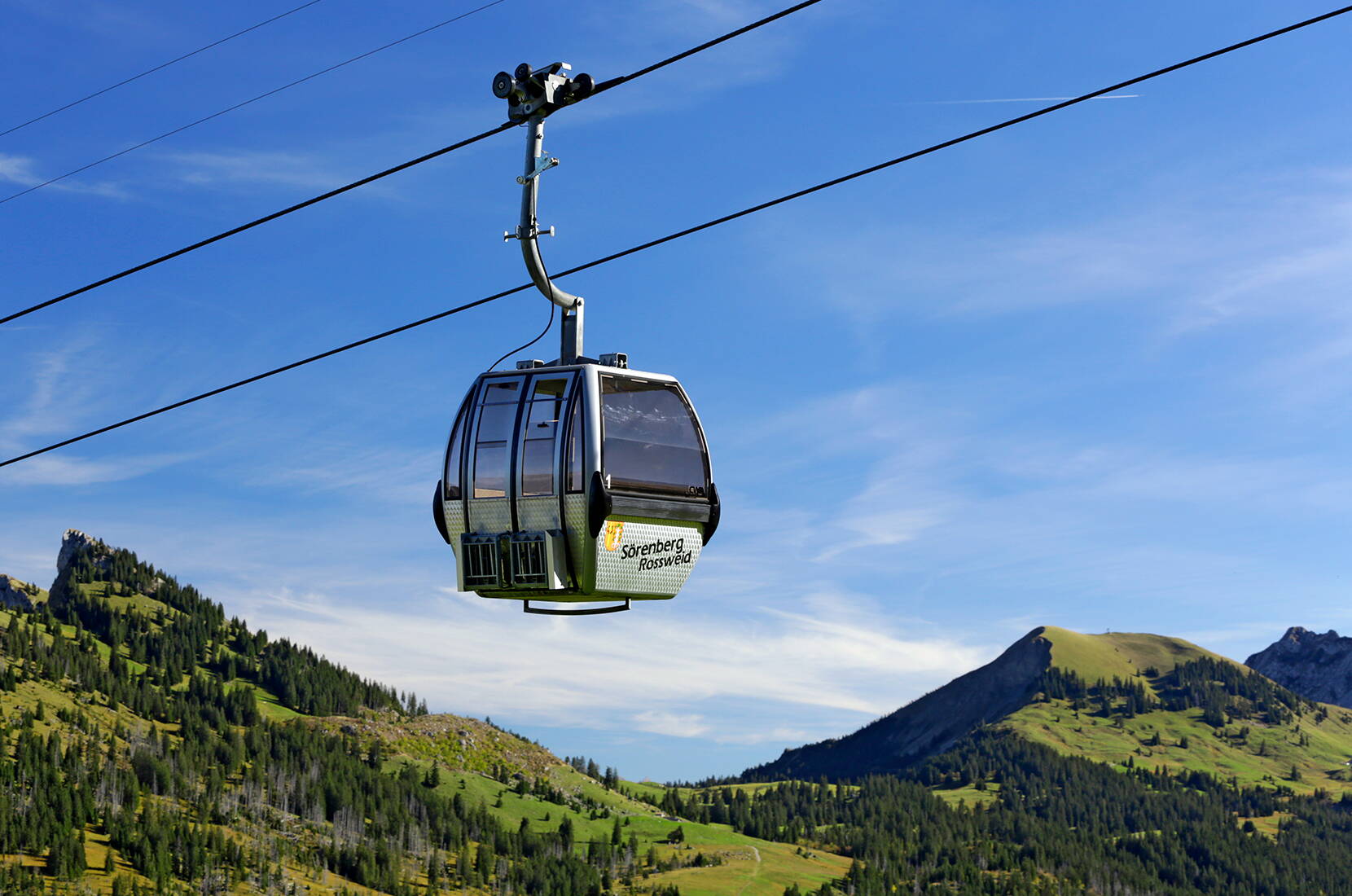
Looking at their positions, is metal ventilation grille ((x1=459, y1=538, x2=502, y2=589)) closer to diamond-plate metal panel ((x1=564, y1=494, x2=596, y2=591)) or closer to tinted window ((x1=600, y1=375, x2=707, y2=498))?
diamond-plate metal panel ((x1=564, y1=494, x2=596, y2=591))

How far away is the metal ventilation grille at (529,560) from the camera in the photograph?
21969 mm

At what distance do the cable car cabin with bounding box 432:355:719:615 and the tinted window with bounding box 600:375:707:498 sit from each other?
19mm

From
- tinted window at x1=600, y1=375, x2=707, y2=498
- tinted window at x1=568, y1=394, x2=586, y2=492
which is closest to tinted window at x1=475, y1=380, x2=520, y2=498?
tinted window at x1=568, y1=394, x2=586, y2=492

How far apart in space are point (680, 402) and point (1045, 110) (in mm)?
7423

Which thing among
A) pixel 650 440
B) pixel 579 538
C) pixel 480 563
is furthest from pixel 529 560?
pixel 650 440

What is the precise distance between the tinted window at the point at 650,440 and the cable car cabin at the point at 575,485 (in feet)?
→ 0.06

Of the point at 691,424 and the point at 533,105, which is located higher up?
the point at 533,105

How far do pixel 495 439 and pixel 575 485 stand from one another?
1.70 meters

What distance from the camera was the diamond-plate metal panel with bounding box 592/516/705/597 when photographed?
72.8 ft

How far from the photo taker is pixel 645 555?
2289 centimetres

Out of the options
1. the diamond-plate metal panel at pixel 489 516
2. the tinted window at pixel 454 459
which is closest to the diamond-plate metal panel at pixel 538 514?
the diamond-plate metal panel at pixel 489 516

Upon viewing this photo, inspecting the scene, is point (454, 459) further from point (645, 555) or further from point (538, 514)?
point (645, 555)

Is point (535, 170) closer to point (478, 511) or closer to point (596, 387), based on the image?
point (596, 387)

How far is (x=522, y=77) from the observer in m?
21.1
